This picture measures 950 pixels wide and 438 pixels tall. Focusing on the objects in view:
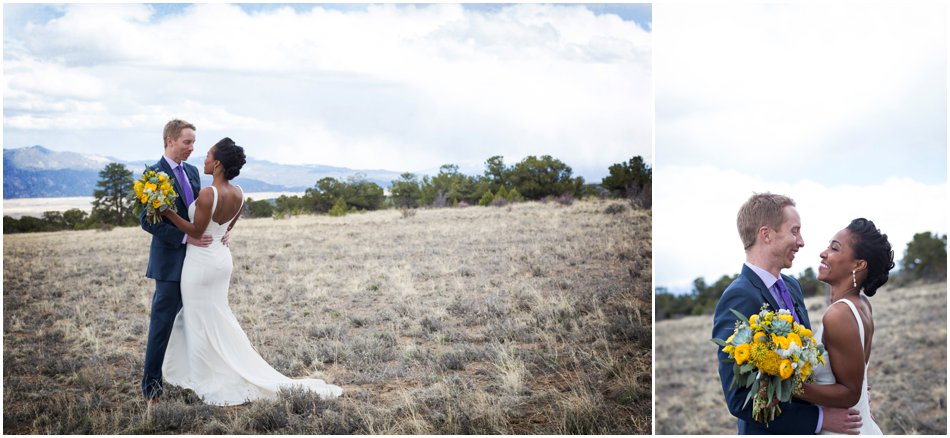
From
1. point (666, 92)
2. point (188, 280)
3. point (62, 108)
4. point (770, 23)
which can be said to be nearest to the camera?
point (188, 280)

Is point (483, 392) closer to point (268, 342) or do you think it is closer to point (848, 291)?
point (268, 342)

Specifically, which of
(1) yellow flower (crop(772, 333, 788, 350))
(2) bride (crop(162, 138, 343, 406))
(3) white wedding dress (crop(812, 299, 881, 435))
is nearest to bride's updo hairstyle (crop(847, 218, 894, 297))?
(3) white wedding dress (crop(812, 299, 881, 435))

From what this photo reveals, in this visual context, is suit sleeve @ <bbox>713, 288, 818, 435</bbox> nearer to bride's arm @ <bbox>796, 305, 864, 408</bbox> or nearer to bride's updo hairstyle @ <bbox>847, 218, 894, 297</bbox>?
bride's arm @ <bbox>796, 305, 864, 408</bbox>

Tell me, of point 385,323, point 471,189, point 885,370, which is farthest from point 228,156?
point 885,370

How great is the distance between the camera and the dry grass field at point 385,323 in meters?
4.86

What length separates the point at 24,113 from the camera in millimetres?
5344

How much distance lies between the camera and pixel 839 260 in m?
2.94

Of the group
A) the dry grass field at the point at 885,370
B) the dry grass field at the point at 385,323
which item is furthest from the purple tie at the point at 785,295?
the dry grass field at the point at 885,370

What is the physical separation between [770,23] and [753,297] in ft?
19.3

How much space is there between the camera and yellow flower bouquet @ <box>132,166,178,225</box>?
13.7ft

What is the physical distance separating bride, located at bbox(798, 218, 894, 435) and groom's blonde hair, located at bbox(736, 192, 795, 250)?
211 mm

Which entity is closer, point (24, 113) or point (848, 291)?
point (848, 291)

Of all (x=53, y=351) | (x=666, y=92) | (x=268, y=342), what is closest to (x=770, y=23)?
(x=666, y=92)

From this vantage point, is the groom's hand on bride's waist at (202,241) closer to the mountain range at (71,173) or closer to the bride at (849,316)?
the mountain range at (71,173)
